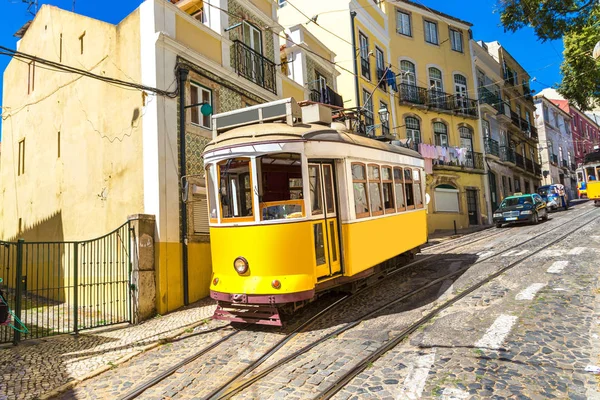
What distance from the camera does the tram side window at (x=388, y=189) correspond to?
308 inches

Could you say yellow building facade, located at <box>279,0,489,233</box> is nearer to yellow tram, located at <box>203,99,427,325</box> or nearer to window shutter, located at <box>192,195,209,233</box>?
window shutter, located at <box>192,195,209,233</box>

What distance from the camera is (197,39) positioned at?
32.7 ft

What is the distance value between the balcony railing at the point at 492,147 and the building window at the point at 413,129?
6216 mm

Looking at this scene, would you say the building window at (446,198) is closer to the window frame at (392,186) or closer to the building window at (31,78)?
the window frame at (392,186)

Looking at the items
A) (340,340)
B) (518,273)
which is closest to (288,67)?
(518,273)

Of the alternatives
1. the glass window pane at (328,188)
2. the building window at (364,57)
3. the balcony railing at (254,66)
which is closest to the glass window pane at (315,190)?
the glass window pane at (328,188)

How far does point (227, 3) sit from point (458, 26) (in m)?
20.4

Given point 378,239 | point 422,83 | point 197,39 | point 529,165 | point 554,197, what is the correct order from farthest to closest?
point 529,165
point 554,197
point 422,83
point 197,39
point 378,239

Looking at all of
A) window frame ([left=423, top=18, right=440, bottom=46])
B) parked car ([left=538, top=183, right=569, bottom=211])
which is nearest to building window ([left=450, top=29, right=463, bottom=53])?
window frame ([left=423, top=18, right=440, bottom=46])

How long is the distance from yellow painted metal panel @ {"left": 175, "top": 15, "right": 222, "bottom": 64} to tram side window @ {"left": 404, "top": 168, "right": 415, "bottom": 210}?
576 cm

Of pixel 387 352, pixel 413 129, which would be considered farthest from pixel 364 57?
pixel 387 352

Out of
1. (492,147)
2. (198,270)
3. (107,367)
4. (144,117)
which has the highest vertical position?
(492,147)

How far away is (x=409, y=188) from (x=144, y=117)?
6.30m

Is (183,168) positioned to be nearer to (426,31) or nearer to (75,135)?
(75,135)
